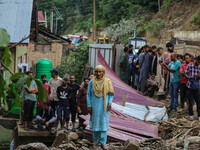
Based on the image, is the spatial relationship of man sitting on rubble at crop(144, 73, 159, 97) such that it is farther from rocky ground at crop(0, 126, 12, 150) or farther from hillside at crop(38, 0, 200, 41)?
hillside at crop(38, 0, 200, 41)

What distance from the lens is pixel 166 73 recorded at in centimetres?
1074

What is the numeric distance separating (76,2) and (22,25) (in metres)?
70.9

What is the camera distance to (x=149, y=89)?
10.7 m

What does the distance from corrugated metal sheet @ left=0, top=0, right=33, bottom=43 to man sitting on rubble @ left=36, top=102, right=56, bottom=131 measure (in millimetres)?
3004

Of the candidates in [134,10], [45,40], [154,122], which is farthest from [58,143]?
[134,10]

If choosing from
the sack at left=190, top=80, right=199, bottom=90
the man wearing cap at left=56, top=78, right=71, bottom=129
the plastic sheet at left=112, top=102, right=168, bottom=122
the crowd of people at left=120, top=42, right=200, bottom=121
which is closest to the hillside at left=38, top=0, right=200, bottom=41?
the crowd of people at left=120, top=42, right=200, bottom=121

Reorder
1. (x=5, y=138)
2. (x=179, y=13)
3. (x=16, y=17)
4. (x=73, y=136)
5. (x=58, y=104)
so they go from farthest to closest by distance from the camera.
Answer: (x=179, y=13) → (x=16, y=17) → (x=5, y=138) → (x=58, y=104) → (x=73, y=136)

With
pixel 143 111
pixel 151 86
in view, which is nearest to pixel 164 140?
pixel 143 111

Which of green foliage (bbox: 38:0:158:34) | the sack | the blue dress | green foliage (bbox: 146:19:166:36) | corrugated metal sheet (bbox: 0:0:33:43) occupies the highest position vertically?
green foliage (bbox: 38:0:158:34)

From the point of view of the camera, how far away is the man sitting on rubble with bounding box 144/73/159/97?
10.6 meters

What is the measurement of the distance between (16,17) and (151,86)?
5006 mm

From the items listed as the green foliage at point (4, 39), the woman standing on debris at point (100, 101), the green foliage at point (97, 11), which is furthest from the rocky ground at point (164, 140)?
the green foliage at point (97, 11)

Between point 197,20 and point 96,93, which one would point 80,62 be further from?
point 197,20

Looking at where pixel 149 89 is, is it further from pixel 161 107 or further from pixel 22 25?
pixel 22 25
